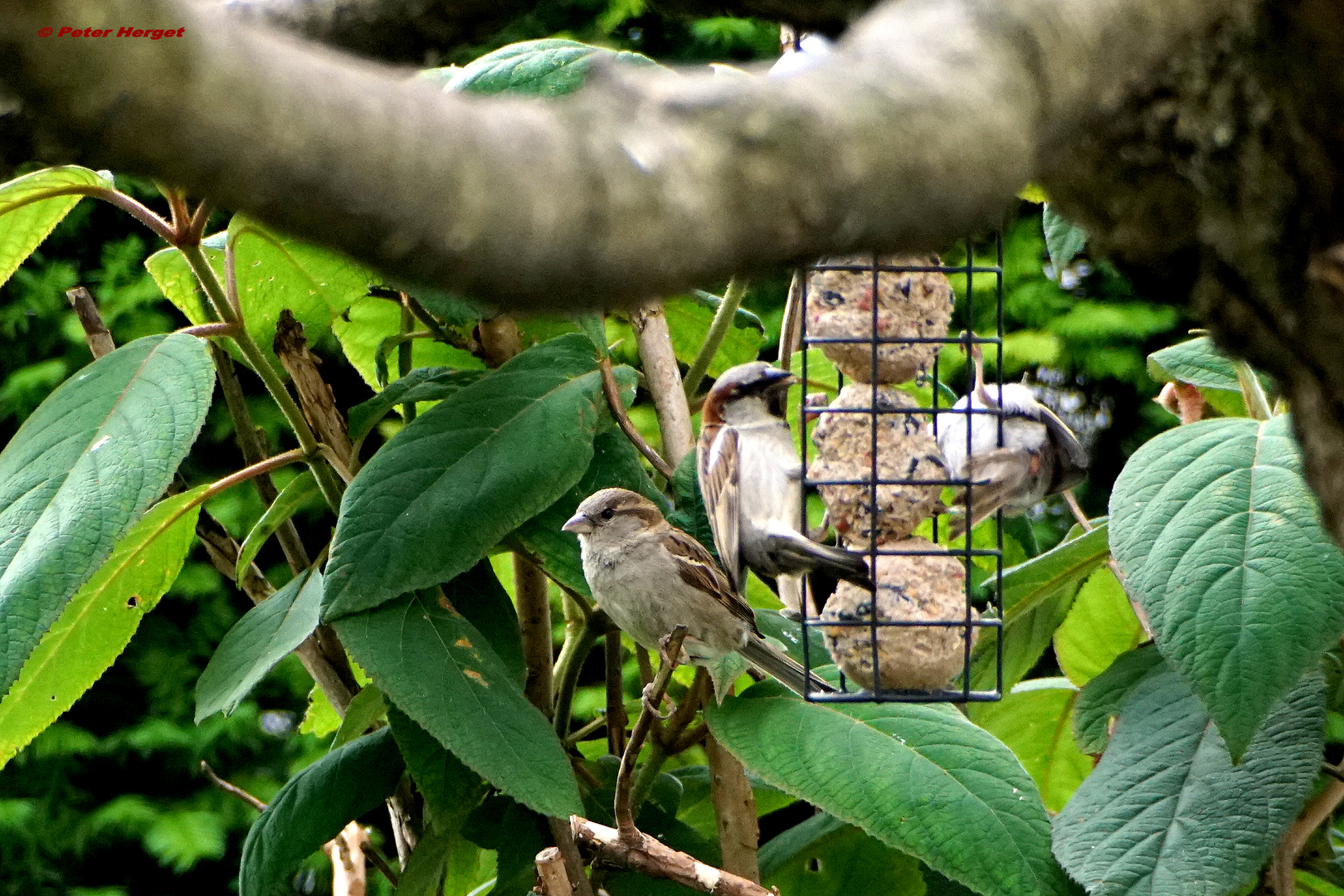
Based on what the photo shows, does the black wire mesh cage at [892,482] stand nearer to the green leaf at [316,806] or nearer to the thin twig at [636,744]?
the thin twig at [636,744]

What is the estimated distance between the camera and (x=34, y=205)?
6.62 ft

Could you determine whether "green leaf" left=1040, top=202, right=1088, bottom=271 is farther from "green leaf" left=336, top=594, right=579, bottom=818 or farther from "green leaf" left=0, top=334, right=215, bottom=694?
"green leaf" left=0, top=334, right=215, bottom=694

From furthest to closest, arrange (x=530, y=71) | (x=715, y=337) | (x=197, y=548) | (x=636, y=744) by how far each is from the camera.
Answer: (x=197, y=548) → (x=715, y=337) → (x=530, y=71) → (x=636, y=744)

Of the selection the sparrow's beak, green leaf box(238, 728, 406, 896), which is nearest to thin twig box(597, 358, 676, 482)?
the sparrow's beak

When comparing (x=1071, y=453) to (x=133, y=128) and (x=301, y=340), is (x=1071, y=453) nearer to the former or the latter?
(x=301, y=340)

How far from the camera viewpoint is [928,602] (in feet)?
6.57

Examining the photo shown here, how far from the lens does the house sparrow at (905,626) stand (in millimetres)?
1980

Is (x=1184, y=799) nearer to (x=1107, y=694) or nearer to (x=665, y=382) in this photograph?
(x=1107, y=694)

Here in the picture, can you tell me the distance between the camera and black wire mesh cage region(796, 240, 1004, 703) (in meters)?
1.99

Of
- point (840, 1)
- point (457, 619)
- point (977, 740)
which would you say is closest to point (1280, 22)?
point (840, 1)

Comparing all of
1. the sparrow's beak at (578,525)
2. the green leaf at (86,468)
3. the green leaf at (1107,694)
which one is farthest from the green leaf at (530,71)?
the green leaf at (1107,694)

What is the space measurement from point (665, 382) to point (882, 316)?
0.36 meters

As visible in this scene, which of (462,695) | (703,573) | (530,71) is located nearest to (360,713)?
(462,695)

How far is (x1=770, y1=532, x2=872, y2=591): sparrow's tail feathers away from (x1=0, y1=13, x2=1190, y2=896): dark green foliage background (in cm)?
170
